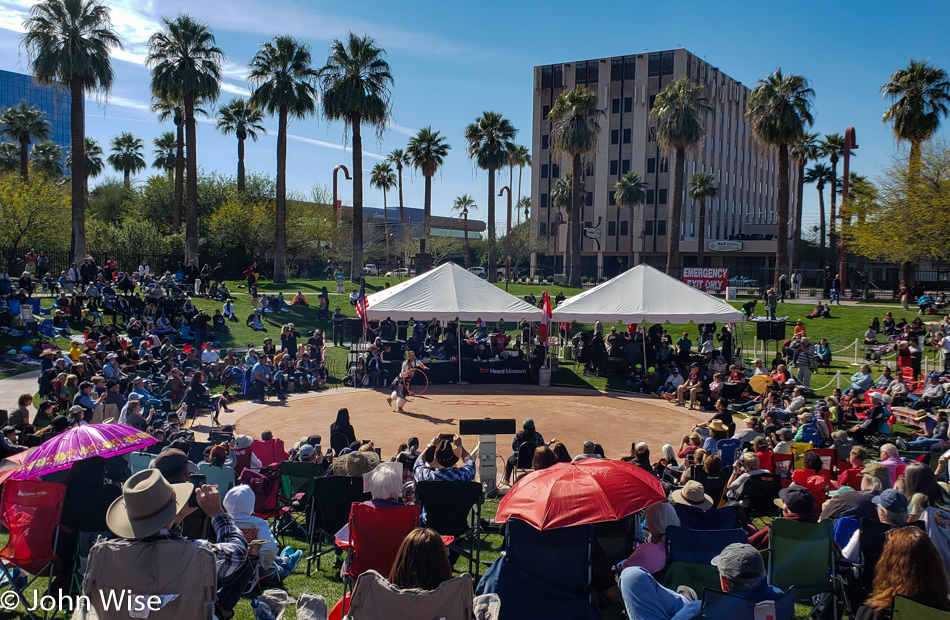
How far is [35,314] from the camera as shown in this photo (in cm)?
2364

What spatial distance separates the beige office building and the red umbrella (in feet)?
197

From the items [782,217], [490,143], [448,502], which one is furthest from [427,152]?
[448,502]

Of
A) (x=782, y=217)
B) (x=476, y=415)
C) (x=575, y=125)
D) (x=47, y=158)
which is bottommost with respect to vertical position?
(x=476, y=415)

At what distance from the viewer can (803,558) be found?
18.7ft

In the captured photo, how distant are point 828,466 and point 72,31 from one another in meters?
33.7

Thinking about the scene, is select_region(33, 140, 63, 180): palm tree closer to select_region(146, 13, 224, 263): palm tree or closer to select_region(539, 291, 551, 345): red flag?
select_region(146, 13, 224, 263): palm tree

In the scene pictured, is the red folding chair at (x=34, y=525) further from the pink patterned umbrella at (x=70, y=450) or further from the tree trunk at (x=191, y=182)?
the tree trunk at (x=191, y=182)

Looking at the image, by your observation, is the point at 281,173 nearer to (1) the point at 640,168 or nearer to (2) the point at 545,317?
(2) the point at 545,317

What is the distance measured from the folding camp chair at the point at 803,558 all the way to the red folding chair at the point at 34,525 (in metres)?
5.92

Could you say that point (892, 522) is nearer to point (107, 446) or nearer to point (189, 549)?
point (189, 549)

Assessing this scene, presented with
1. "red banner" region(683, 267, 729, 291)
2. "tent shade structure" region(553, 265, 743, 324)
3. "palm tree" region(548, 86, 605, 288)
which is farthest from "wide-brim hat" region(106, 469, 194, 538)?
"palm tree" region(548, 86, 605, 288)

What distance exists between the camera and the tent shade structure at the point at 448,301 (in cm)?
1975

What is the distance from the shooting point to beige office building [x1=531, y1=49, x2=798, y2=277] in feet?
218

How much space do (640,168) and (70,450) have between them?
67.4 metres
